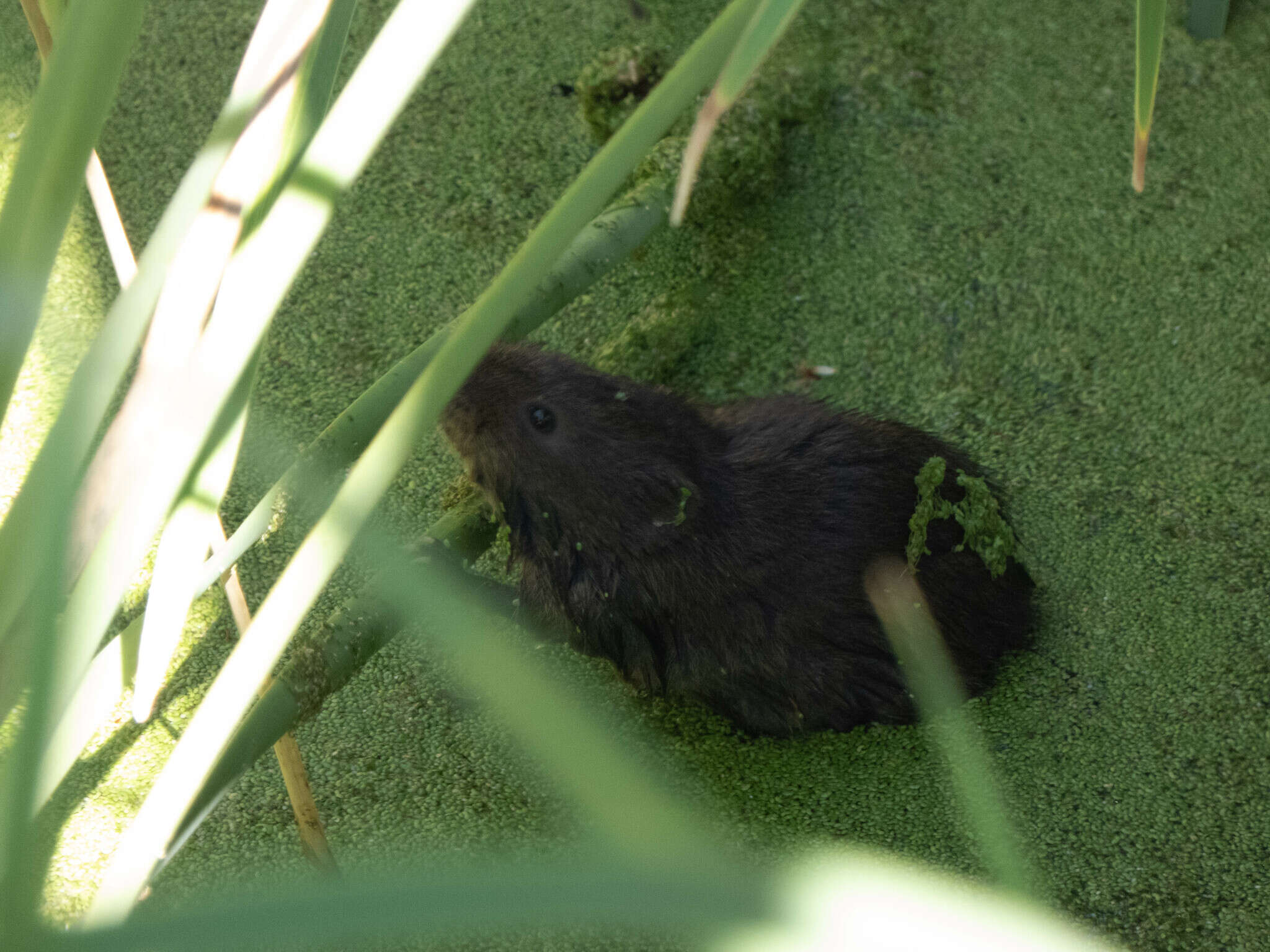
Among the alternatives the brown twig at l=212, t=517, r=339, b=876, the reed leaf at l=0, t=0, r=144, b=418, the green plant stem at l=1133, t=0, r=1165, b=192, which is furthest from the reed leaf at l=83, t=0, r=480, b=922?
the green plant stem at l=1133, t=0, r=1165, b=192

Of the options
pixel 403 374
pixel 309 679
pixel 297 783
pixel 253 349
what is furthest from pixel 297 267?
pixel 297 783

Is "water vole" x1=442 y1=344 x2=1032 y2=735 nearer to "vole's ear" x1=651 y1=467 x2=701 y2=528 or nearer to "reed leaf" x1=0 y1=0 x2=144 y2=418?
"vole's ear" x1=651 y1=467 x2=701 y2=528

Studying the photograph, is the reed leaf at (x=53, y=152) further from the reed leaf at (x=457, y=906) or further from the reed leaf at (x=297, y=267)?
the reed leaf at (x=457, y=906)

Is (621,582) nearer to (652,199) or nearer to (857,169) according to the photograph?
(652,199)

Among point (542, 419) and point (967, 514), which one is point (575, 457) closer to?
point (542, 419)

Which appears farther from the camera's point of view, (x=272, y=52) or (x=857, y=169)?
(x=857, y=169)

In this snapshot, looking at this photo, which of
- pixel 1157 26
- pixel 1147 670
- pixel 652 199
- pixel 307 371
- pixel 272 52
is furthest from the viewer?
pixel 307 371

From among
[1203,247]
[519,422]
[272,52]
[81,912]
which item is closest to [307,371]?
[519,422]
